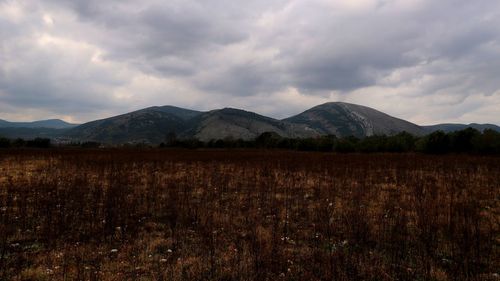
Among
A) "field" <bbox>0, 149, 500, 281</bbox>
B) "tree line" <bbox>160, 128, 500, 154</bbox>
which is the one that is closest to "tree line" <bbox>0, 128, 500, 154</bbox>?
"tree line" <bbox>160, 128, 500, 154</bbox>

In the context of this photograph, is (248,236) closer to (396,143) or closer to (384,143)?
(396,143)

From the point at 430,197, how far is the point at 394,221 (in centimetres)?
445

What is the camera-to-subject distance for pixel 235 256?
20.9 ft

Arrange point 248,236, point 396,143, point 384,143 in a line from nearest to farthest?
point 248,236, point 396,143, point 384,143

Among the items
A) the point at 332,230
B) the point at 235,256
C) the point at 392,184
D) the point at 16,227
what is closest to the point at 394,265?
the point at 332,230

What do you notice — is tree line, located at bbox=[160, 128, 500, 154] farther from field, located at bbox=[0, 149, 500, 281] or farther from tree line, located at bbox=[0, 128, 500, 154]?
field, located at bbox=[0, 149, 500, 281]

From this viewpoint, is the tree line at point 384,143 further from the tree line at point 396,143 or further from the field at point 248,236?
the field at point 248,236

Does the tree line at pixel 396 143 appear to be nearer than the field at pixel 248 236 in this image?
No

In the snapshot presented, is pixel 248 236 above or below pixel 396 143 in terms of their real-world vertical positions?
below

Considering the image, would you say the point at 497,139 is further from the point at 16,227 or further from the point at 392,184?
the point at 16,227

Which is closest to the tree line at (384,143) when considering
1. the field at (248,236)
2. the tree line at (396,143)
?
the tree line at (396,143)

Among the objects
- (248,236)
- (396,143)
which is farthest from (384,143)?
(248,236)

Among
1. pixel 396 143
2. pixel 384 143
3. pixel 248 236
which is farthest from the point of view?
pixel 384 143

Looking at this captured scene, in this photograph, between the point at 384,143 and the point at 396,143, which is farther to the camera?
the point at 384,143
